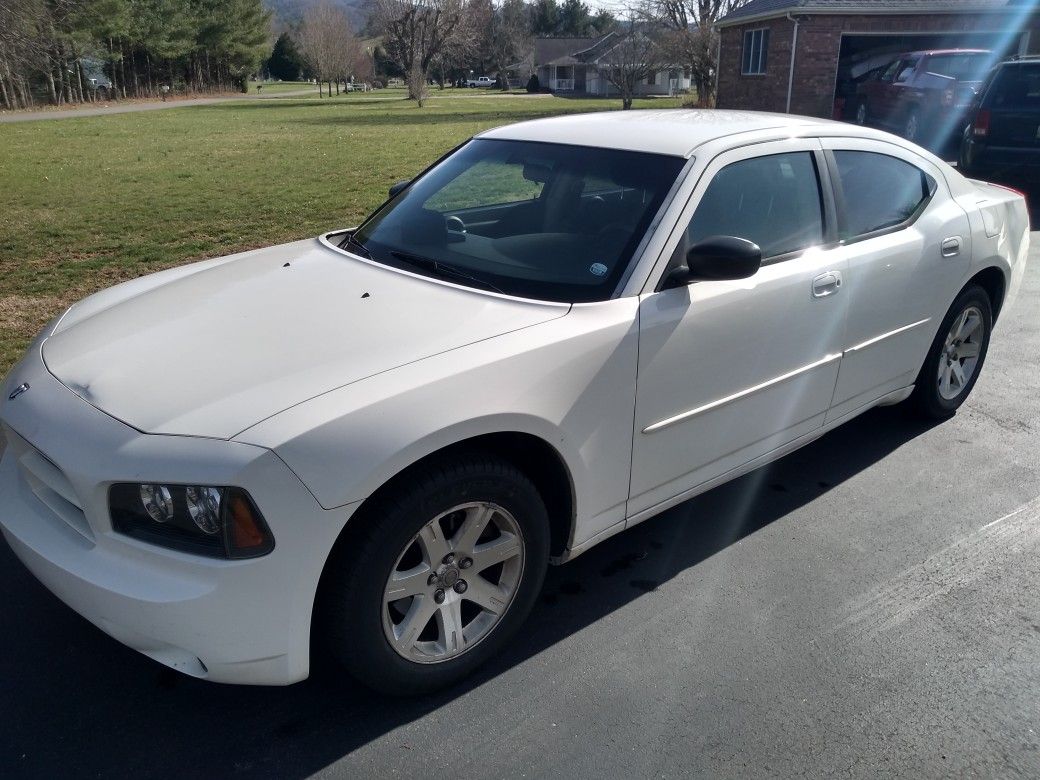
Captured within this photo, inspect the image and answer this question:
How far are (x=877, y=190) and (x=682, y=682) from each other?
2.49 metres

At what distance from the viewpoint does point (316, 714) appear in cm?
257

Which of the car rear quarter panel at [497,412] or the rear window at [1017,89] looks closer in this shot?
the car rear quarter panel at [497,412]

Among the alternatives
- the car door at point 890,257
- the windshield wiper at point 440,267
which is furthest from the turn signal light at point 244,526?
the car door at point 890,257

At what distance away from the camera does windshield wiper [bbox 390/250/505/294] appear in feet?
10.00

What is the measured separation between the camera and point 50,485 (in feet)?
7.95

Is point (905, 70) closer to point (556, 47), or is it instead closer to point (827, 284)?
point (827, 284)

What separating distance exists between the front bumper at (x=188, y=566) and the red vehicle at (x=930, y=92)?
57.7 ft

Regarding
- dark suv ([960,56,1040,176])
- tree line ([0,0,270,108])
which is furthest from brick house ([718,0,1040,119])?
tree line ([0,0,270,108])

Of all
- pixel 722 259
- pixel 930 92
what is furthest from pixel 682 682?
pixel 930 92

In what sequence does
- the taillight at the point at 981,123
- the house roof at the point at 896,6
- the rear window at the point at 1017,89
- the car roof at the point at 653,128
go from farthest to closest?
the house roof at the point at 896,6 → the taillight at the point at 981,123 → the rear window at the point at 1017,89 → the car roof at the point at 653,128

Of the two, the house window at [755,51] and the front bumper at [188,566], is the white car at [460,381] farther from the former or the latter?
the house window at [755,51]

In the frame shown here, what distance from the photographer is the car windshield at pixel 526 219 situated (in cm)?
303

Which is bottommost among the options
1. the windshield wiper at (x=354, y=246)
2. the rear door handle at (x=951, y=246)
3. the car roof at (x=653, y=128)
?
the rear door handle at (x=951, y=246)

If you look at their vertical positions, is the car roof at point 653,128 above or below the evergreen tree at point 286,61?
below
